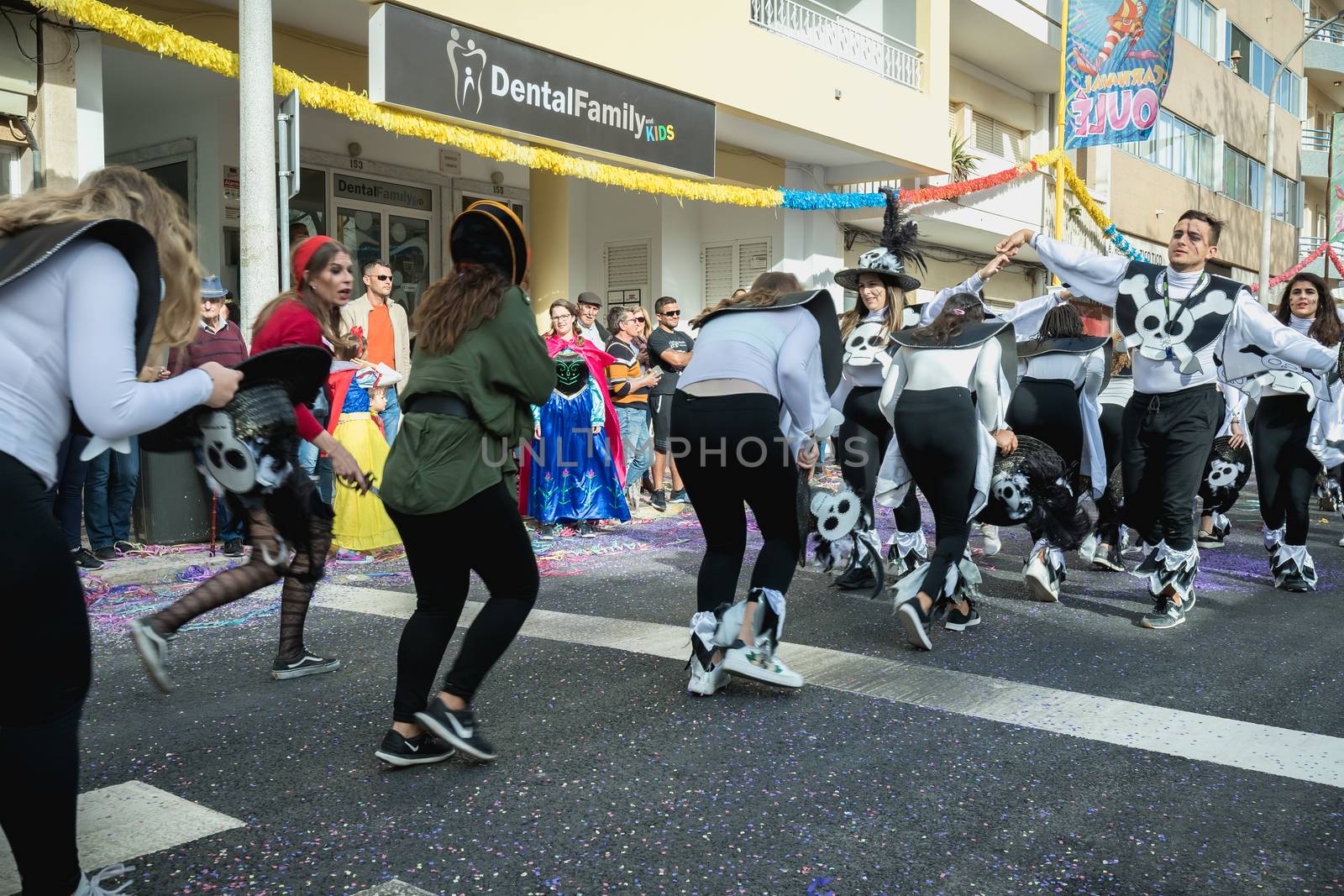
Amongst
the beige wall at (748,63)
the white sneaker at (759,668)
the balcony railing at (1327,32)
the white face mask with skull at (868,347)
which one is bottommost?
the white sneaker at (759,668)

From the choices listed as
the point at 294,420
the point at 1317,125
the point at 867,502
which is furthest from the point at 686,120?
the point at 1317,125

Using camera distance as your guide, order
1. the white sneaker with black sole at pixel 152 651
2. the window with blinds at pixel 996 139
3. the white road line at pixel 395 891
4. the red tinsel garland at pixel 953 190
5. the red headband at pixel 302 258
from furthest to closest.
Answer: the window with blinds at pixel 996 139
the red tinsel garland at pixel 953 190
the red headband at pixel 302 258
the white sneaker with black sole at pixel 152 651
the white road line at pixel 395 891

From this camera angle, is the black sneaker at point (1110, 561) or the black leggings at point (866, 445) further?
the black sneaker at point (1110, 561)

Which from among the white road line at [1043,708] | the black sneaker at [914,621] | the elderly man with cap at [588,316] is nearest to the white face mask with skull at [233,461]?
the white road line at [1043,708]

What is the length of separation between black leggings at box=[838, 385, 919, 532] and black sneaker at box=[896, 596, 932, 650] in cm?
166

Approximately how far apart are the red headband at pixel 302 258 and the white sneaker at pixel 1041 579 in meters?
4.33

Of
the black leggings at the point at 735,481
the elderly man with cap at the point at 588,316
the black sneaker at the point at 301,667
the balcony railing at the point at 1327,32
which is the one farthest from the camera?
the balcony railing at the point at 1327,32

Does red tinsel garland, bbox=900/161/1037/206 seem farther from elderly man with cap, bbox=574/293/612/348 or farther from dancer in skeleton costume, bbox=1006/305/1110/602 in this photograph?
dancer in skeleton costume, bbox=1006/305/1110/602

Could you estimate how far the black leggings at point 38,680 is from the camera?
2320 mm

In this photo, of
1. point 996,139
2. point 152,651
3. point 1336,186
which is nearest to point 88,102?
point 152,651

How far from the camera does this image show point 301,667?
4988mm

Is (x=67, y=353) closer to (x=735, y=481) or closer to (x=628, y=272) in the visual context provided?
(x=735, y=481)

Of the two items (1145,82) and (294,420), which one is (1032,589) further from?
(1145,82)

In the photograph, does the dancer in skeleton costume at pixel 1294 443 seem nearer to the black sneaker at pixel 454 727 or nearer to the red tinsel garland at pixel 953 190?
the black sneaker at pixel 454 727
